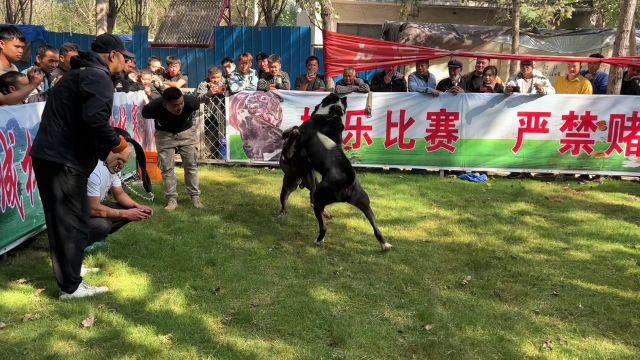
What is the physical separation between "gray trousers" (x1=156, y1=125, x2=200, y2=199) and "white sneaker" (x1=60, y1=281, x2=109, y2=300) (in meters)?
2.38

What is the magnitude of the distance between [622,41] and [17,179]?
8.85 m

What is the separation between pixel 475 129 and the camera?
8.03 m

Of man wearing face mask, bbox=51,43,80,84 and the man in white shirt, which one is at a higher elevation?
man wearing face mask, bbox=51,43,80,84

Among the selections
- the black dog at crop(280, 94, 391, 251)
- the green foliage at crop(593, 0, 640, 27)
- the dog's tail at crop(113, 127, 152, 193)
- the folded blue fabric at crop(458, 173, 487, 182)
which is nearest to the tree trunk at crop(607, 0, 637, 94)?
the folded blue fabric at crop(458, 173, 487, 182)

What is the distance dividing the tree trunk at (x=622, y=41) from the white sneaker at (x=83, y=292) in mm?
7963

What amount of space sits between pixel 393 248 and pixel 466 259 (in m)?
0.72

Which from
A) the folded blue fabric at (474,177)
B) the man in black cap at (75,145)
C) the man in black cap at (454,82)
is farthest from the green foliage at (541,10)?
the man in black cap at (75,145)

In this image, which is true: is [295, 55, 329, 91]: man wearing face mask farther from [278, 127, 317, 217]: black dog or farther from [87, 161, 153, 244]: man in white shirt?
[87, 161, 153, 244]: man in white shirt

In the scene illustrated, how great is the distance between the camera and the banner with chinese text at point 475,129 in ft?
25.5

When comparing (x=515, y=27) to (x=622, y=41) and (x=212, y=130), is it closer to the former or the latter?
(x=622, y=41)

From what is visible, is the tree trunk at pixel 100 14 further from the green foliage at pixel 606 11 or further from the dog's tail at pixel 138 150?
the green foliage at pixel 606 11

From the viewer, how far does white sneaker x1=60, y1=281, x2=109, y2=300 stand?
3805mm

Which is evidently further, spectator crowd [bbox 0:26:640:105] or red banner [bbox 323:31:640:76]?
spectator crowd [bbox 0:26:640:105]

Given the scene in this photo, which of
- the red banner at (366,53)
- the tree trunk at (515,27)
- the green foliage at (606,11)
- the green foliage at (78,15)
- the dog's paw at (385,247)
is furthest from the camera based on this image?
the green foliage at (78,15)
